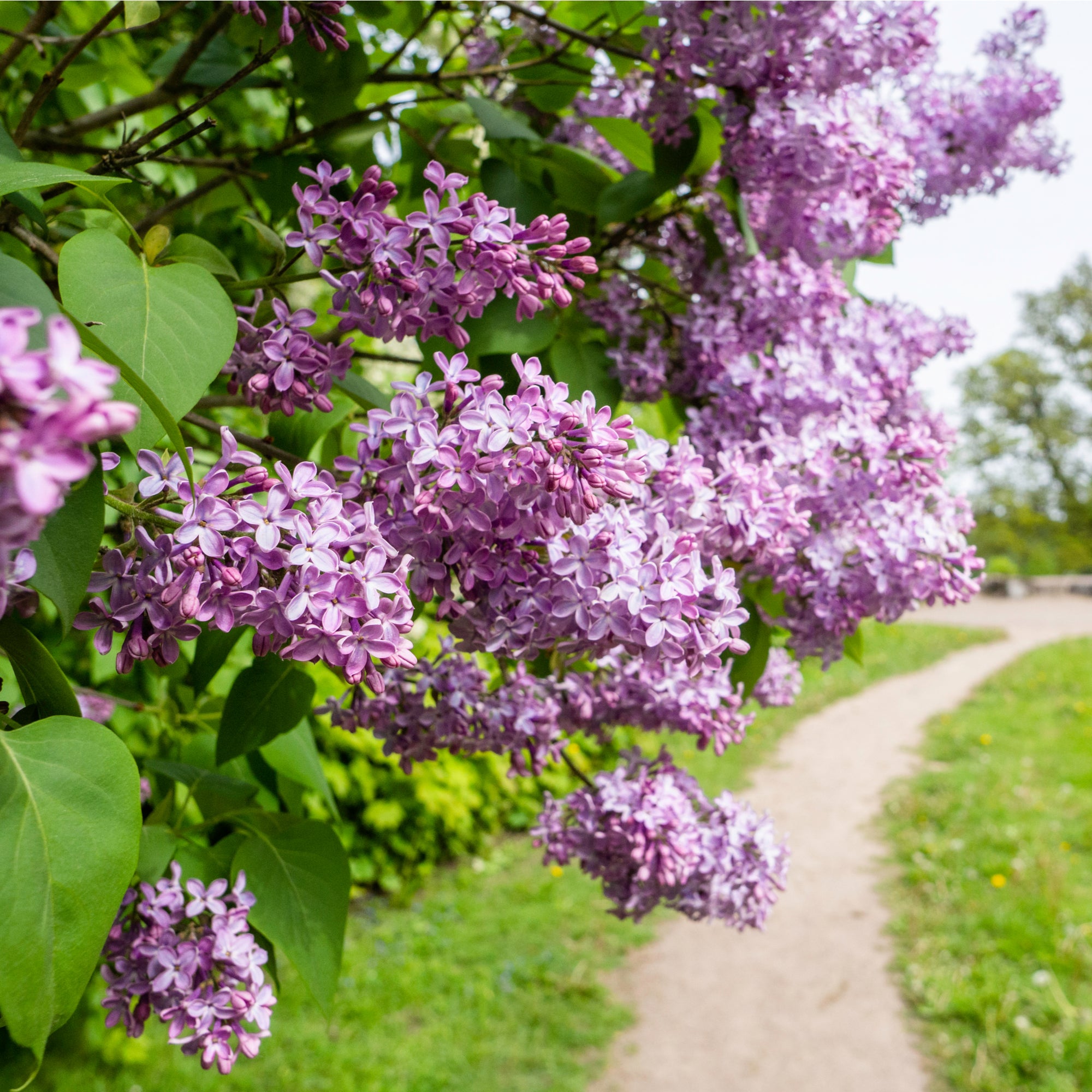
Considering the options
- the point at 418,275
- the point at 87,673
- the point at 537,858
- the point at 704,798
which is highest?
the point at 418,275

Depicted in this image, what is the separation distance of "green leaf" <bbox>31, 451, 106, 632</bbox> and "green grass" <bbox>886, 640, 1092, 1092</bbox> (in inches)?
159

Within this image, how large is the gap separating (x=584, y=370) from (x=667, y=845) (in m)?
A: 0.67

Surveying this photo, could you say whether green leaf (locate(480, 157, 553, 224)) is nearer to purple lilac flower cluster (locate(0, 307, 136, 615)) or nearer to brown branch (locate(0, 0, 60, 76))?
brown branch (locate(0, 0, 60, 76))

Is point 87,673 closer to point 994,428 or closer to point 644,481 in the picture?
point 644,481

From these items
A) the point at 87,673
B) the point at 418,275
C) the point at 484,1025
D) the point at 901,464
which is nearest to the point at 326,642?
the point at 418,275

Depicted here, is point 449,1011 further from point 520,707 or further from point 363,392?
point 363,392

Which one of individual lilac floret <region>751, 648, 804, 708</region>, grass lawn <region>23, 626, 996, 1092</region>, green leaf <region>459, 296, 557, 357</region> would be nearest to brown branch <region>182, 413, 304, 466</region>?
green leaf <region>459, 296, 557, 357</region>

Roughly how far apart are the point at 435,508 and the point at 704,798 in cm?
88

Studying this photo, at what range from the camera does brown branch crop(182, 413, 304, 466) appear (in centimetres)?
99

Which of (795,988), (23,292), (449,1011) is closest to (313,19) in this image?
(23,292)

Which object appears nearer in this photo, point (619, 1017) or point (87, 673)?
point (87, 673)

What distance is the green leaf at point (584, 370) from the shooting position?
51.7 inches

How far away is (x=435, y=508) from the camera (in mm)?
791

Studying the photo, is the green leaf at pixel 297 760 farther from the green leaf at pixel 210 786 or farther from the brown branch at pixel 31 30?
the brown branch at pixel 31 30
